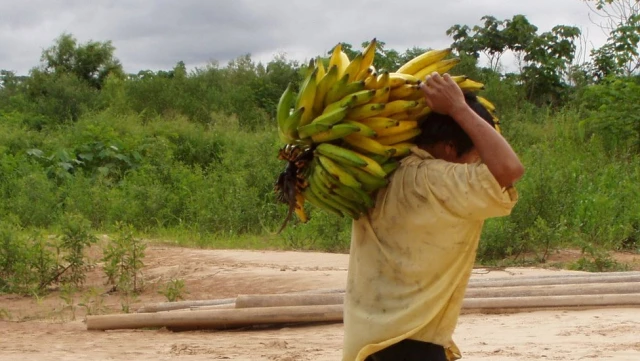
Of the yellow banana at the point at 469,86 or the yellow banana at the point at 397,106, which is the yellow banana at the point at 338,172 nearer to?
the yellow banana at the point at 397,106

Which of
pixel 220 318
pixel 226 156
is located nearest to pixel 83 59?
pixel 226 156

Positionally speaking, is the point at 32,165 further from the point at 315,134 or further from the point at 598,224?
the point at 315,134

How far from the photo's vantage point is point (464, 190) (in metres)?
2.60

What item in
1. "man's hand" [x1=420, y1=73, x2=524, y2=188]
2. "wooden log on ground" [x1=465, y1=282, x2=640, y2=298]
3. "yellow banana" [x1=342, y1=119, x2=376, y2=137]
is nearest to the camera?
"man's hand" [x1=420, y1=73, x2=524, y2=188]

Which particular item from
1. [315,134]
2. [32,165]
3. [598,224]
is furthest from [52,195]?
[315,134]

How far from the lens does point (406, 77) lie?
2.78 metres

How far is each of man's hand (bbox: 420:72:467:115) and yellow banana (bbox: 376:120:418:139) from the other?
11 cm

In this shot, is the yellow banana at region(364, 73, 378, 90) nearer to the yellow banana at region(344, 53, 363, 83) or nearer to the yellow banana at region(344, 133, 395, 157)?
the yellow banana at region(344, 53, 363, 83)

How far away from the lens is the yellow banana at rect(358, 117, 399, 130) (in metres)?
2.71

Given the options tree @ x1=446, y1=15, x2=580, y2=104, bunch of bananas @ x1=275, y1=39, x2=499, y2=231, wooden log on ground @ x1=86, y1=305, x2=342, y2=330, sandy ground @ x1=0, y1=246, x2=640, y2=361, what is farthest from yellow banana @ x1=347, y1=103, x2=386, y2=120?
tree @ x1=446, y1=15, x2=580, y2=104

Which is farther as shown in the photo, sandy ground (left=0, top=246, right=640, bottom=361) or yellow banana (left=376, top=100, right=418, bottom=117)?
sandy ground (left=0, top=246, right=640, bottom=361)

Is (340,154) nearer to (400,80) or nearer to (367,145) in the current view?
(367,145)

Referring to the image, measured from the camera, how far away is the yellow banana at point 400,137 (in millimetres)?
2766

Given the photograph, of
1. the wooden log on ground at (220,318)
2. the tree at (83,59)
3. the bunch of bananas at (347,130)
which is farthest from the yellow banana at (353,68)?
the tree at (83,59)
